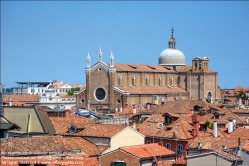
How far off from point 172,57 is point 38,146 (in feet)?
165

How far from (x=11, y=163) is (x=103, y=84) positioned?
4136 cm

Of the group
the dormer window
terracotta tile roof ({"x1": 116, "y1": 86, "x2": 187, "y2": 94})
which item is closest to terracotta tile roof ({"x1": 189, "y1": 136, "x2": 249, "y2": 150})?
the dormer window

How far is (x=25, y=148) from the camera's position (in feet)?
54.2

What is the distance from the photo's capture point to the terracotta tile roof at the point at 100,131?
836 inches

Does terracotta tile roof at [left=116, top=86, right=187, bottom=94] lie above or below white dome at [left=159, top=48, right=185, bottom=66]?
below

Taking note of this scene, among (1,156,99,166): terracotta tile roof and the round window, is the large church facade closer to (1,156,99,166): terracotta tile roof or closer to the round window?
the round window

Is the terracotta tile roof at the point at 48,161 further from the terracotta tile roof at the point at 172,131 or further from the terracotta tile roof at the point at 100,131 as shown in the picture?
the terracotta tile roof at the point at 172,131

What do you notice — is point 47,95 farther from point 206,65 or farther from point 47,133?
point 47,133

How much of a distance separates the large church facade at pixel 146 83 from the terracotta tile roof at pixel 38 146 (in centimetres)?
3356

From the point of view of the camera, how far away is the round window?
56250 mm

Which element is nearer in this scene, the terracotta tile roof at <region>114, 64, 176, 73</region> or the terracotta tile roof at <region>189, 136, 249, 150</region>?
the terracotta tile roof at <region>189, 136, 249, 150</region>

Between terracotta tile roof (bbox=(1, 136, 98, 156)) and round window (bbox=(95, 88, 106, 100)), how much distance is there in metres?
37.8

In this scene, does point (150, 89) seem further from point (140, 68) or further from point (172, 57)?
point (172, 57)

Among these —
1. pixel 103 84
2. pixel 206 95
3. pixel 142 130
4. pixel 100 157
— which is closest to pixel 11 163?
pixel 100 157
